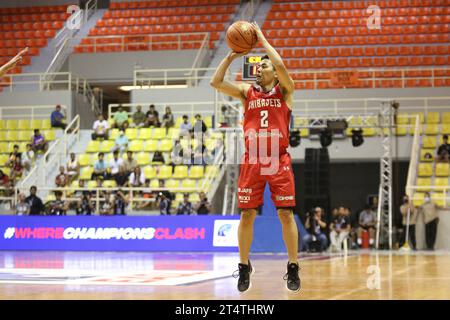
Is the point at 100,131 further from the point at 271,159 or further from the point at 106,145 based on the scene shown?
the point at 271,159

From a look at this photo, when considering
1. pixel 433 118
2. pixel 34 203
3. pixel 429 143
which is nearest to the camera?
pixel 34 203

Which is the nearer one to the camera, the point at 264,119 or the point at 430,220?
the point at 264,119

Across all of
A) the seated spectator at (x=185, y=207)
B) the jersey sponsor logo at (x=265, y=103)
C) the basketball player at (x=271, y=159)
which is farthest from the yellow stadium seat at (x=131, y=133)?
the jersey sponsor logo at (x=265, y=103)

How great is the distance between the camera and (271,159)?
809 centimetres

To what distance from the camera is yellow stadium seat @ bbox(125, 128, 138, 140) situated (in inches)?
1031

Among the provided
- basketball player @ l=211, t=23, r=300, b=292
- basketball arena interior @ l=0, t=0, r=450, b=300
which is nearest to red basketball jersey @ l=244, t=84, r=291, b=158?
basketball player @ l=211, t=23, r=300, b=292

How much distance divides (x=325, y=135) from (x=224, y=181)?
323 centimetres

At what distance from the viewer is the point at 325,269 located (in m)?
12.7

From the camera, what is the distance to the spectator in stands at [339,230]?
21505 mm

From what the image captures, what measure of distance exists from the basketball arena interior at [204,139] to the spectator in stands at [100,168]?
0.06 m

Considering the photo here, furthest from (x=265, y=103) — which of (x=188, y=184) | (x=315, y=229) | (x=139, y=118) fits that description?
(x=139, y=118)

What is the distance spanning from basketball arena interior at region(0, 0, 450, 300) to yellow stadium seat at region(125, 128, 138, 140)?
0.15 ft

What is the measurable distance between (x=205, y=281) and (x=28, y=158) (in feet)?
54.5

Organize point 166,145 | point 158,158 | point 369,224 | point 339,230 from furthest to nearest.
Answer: point 166,145
point 158,158
point 369,224
point 339,230
